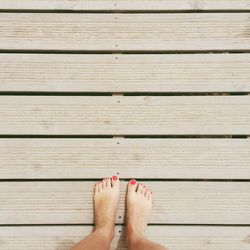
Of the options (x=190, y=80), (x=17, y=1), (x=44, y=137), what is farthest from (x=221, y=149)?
(x=17, y=1)

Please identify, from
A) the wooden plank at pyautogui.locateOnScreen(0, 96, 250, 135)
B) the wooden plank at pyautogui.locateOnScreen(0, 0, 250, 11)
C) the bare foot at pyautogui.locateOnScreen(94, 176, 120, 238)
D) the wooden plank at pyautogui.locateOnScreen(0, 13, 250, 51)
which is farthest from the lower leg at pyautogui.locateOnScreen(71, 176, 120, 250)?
the wooden plank at pyautogui.locateOnScreen(0, 0, 250, 11)

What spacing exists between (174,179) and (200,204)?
177 mm

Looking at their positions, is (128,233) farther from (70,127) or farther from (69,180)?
(70,127)

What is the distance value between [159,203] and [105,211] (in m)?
0.27

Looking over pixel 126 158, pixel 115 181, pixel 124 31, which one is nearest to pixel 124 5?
pixel 124 31

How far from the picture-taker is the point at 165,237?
1808 millimetres

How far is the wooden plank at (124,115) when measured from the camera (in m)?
1.85

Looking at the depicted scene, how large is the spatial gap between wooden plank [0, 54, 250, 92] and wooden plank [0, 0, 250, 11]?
10.2 inches

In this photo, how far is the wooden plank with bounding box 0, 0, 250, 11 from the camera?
6.27ft

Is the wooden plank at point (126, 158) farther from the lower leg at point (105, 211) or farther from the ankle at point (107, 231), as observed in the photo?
the ankle at point (107, 231)

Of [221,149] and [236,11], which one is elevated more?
[236,11]

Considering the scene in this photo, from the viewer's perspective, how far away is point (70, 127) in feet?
6.07

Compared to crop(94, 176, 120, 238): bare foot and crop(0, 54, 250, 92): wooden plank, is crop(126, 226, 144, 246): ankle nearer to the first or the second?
crop(94, 176, 120, 238): bare foot

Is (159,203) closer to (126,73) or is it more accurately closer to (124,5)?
(126,73)
